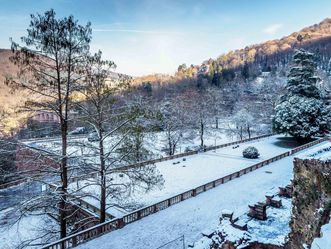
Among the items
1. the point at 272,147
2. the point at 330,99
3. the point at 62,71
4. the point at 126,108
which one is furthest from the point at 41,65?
the point at 330,99

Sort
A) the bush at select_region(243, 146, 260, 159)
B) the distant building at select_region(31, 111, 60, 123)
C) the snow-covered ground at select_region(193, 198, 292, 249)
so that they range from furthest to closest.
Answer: the bush at select_region(243, 146, 260, 159), the distant building at select_region(31, 111, 60, 123), the snow-covered ground at select_region(193, 198, 292, 249)

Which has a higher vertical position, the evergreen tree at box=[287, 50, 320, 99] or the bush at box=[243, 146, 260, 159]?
the evergreen tree at box=[287, 50, 320, 99]

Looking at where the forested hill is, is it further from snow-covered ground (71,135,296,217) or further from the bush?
the bush

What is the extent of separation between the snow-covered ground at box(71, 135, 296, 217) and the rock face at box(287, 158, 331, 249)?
10315 mm

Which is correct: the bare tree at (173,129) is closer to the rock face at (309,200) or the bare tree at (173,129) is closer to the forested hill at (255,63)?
the rock face at (309,200)

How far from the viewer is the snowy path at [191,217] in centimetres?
1117

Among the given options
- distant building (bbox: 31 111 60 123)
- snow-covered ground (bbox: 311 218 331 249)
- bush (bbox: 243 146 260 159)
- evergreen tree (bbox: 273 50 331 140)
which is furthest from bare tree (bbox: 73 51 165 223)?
evergreen tree (bbox: 273 50 331 140)

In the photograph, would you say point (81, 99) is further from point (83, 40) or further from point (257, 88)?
point (257, 88)

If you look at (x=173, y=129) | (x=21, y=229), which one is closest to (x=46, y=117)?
(x=21, y=229)

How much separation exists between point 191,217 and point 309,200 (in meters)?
8.26

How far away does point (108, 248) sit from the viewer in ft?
34.7

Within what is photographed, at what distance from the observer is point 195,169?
23422 millimetres

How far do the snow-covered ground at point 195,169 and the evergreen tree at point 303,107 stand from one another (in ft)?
9.06

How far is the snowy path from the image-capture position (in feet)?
36.7
